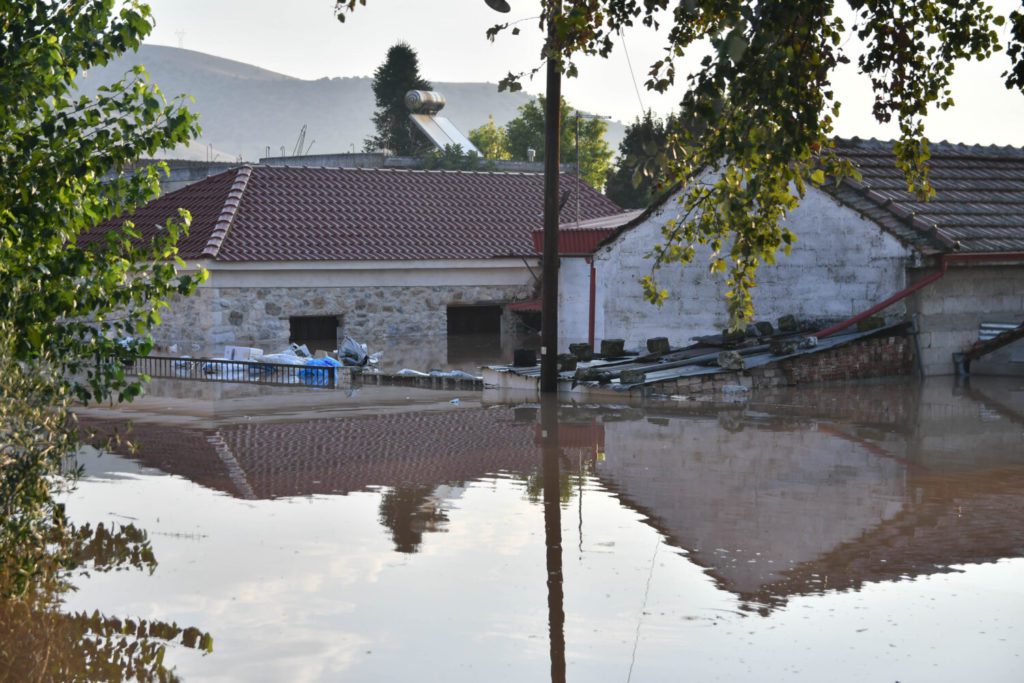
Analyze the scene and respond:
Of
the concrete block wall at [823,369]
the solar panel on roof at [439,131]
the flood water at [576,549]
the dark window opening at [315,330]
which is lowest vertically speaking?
the flood water at [576,549]

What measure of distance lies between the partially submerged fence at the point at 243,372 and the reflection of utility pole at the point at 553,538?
19.8 feet

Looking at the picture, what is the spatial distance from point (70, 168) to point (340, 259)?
23.7 m

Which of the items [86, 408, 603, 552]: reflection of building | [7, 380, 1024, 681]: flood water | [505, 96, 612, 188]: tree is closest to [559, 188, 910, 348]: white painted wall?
[7, 380, 1024, 681]: flood water

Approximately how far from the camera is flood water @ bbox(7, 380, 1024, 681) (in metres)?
7.29

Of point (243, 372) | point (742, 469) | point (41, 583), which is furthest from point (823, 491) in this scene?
point (243, 372)

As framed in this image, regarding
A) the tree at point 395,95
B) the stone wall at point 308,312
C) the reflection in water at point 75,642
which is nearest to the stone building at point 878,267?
the stone wall at point 308,312

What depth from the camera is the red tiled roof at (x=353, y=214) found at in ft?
110

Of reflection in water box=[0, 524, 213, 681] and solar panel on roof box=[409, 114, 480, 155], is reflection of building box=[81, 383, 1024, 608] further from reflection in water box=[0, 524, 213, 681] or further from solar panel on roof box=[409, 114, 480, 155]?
solar panel on roof box=[409, 114, 480, 155]

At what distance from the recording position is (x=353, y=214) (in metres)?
37.0

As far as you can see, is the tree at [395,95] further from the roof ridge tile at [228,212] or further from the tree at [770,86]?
the tree at [770,86]

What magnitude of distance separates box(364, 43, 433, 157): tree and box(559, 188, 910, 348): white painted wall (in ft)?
177

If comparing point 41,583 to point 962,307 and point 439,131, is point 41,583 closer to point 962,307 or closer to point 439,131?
point 962,307

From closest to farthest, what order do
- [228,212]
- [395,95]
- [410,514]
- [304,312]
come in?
[410,514], [304,312], [228,212], [395,95]

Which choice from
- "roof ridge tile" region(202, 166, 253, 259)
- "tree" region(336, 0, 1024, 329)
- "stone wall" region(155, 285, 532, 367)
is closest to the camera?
"tree" region(336, 0, 1024, 329)
